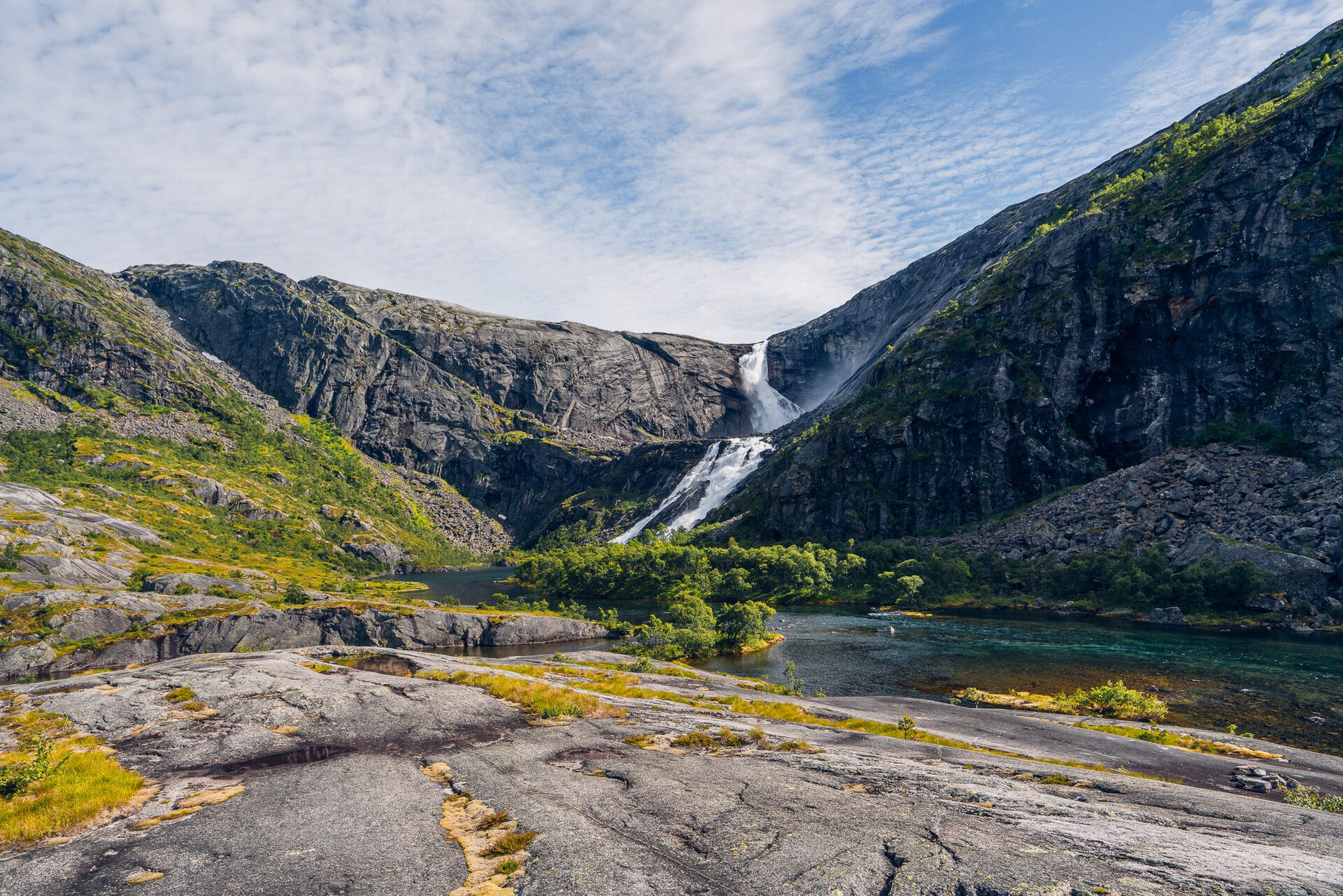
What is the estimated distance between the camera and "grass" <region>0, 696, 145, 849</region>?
1293 centimetres

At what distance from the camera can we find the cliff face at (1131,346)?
320 ft

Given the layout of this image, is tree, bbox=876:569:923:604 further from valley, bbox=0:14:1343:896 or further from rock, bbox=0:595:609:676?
rock, bbox=0:595:609:676

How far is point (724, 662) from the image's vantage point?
58219mm

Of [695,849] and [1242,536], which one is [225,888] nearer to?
[695,849]

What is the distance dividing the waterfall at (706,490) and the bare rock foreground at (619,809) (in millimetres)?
146869

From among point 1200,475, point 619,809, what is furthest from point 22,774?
point 1200,475

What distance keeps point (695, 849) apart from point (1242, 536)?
301ft

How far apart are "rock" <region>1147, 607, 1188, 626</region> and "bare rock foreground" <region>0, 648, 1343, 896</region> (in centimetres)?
5030

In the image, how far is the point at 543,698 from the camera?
87.2ft

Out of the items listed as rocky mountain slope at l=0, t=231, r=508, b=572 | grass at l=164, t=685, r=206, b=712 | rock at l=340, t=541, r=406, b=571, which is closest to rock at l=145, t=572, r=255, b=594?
rocky mountain slope at l=0, t=231, r=508, b=572

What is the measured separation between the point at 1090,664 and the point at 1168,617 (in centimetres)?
2861

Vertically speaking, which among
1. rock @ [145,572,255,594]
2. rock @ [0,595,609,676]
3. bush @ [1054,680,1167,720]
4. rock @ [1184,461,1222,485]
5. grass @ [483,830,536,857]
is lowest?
rock @ [0,595,609,676]

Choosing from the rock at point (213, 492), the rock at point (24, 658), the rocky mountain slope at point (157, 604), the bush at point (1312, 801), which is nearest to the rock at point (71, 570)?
the rocky mountain slope at point (157, 604)

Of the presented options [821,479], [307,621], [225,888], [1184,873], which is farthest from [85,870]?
[821,479]
